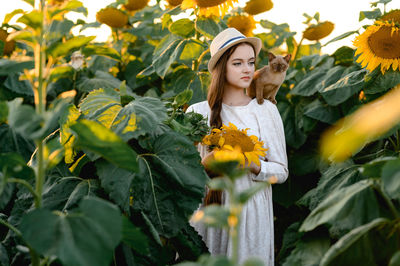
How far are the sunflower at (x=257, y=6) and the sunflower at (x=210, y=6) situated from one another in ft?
2.21

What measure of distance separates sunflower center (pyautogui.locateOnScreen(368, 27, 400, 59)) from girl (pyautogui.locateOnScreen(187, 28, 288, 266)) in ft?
1.85

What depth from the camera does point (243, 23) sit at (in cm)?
346

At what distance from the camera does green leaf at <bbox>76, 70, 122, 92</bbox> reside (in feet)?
10.4

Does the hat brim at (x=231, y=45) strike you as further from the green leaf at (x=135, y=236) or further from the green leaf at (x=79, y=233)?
the green leaf at (x=79, y=233)

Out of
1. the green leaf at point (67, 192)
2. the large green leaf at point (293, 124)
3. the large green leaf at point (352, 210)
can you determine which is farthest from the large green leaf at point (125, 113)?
the large green leaf at point (293, 124)

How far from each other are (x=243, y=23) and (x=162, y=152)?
1.89 m

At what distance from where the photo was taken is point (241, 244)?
7.60 ft

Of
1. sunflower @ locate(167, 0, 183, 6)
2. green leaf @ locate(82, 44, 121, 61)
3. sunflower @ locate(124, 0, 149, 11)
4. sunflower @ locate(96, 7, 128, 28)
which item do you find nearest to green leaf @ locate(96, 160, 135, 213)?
green leaf @ locate(82, 44, 121, 61)

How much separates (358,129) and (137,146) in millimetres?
808

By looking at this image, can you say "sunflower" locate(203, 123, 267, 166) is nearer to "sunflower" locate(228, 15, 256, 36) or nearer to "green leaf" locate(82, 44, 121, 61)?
"green leaf" locate(82, 44, 121, 61)

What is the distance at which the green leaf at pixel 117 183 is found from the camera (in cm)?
166

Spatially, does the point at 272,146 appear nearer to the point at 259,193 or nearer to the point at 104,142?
the point at 259,193

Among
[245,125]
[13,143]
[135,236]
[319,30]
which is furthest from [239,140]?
[319,30]

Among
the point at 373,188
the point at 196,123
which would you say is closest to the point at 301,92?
the point at 196,123
